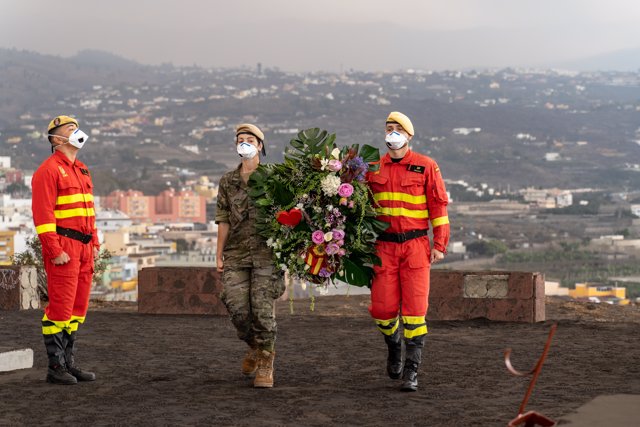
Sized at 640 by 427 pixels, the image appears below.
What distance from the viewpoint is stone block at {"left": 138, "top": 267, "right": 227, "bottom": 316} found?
51.1 ft

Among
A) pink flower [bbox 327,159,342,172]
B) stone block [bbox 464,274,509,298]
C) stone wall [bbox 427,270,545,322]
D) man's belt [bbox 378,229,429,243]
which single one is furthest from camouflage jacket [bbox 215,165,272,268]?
stone block [bbox 464,274,509,298]

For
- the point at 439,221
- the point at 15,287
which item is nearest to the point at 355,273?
the point at 439,221

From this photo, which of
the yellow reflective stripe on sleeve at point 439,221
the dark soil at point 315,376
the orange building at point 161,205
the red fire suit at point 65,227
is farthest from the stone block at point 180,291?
the orange building at point 161,205

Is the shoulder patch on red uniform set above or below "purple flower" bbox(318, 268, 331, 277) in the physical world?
above

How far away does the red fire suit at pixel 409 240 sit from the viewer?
28.4 ft

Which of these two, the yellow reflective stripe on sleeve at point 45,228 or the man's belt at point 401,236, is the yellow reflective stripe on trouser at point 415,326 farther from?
the yellow reflective stripe on sleeve at point 45,228

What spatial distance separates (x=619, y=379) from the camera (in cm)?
926

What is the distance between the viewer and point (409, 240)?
28.5ft

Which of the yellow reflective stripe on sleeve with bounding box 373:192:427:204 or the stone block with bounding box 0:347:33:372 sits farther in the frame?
the stone block with bounding box 0:347:33:372

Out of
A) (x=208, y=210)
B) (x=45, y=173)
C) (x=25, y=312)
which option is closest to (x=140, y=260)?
(x=208, y=210)

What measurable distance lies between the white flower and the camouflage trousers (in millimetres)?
653

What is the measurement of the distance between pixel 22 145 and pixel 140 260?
65220 mm

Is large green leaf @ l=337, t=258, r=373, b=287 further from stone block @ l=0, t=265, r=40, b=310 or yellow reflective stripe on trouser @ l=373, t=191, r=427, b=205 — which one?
stone block @ l=0, t=265, r=40, b=310

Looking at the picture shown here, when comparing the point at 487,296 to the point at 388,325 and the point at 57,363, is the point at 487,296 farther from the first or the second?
the point at 57,363
